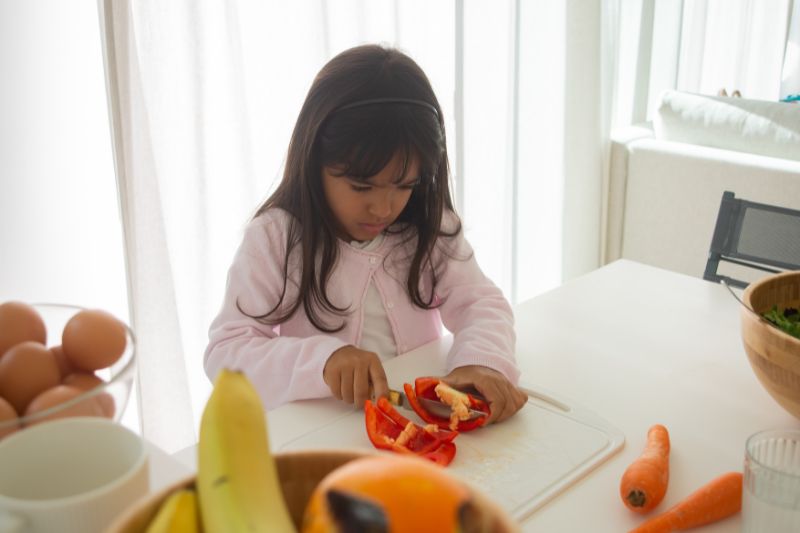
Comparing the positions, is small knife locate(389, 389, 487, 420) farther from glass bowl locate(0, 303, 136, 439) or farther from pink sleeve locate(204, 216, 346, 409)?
glass bowl locate(0, 303, 136, 439)

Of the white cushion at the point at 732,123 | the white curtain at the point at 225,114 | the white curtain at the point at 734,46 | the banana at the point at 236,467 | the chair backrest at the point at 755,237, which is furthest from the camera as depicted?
the white curtain at the point at 734,46

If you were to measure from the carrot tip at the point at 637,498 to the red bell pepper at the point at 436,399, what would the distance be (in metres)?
0.22

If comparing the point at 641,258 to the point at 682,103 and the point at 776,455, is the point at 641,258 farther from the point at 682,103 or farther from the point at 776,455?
the point at 776,455

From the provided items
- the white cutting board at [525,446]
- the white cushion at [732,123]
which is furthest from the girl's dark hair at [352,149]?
the white cushion at [732,123]

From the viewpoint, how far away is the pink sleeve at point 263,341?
42.4 inches

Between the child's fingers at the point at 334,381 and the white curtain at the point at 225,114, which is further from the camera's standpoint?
the white curtain at the point at 225,114

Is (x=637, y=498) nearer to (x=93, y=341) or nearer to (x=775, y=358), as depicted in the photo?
(x=775, y=358)

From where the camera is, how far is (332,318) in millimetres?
1327

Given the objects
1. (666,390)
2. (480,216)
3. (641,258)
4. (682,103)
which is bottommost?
(641,258)

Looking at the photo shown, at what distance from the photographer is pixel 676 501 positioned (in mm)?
827

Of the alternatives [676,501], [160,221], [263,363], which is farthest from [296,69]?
[676,501]

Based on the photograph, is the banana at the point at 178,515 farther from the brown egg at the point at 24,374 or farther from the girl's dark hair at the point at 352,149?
the girl's dark hair at the point at 352,149

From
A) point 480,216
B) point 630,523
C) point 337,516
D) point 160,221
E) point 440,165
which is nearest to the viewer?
point 337,516

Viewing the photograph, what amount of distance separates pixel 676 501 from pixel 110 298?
1.29 m
